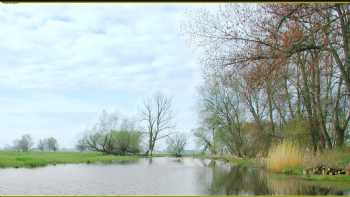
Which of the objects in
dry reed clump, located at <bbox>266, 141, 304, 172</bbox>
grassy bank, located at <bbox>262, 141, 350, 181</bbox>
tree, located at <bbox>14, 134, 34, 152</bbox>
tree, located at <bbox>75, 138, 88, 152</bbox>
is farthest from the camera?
tree, located at <bbox>75, 138, 88, 152</bbox>

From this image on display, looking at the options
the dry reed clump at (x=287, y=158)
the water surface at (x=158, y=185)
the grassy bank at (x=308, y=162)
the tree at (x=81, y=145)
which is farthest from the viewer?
the tree at (x=81, y=145)

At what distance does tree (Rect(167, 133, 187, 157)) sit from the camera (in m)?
47.6

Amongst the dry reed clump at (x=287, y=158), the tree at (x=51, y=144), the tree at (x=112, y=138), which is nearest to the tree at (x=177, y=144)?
the tree at (x=112, y=138)

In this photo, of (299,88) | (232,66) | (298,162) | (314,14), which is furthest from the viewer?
(299,88)

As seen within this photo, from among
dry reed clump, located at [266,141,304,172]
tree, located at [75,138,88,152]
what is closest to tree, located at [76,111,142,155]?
tree, located at [75,138,88,152]

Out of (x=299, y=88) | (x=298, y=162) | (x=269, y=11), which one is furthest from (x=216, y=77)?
(x=299, y=88)

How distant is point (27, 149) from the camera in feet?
116

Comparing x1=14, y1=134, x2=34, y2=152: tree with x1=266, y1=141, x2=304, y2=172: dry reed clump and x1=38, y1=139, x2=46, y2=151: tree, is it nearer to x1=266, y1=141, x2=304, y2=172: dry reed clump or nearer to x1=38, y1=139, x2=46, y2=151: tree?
x1=38, y1=139, x2=46, y2=151: tree

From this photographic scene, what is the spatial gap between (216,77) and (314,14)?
3427 millimetres

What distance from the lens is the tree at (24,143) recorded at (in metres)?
34.4

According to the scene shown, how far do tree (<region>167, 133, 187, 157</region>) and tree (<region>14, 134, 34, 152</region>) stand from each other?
1614 centimetres

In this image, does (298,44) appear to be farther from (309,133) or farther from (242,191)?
(309,133)

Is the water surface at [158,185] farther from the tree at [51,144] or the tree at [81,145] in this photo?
the tree at [81,145]

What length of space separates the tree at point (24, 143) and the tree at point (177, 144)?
16136mm
